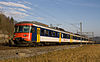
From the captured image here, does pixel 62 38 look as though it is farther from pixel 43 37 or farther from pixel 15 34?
pixel 15 34

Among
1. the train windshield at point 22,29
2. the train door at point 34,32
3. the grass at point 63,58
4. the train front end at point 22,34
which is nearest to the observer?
the grass at point 63,58

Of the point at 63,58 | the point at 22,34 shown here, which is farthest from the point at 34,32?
the point at 63,58

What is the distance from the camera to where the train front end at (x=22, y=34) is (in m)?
16.9

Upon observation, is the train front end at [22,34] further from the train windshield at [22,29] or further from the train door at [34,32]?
the train door at [34,32]

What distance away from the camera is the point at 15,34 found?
17.9 meters

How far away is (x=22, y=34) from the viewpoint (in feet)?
56.7

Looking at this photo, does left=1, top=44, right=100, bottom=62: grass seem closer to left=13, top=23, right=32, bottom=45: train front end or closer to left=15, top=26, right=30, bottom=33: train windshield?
left=13, top=23, right=32, bottom=45: train front end

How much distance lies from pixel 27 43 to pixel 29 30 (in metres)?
1.61

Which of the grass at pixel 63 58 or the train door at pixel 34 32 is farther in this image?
the train door at pixel 34 32

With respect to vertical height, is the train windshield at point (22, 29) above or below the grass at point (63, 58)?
above

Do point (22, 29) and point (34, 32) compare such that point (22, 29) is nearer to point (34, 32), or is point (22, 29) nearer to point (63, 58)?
point (34, 32)

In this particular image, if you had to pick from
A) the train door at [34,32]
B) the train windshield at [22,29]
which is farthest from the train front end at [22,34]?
the train door at [34,32]

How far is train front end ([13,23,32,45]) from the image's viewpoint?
664 inches

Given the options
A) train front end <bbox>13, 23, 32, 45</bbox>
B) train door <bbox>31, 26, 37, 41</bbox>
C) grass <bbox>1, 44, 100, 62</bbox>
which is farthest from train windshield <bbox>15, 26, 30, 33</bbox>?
grass <bbox>1, 44, 100, 62</bbox>
